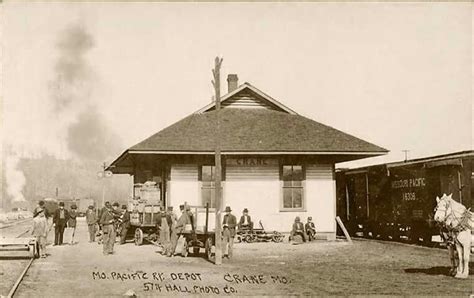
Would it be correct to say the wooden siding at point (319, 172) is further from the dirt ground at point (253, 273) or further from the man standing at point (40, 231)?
the man standing at point (40, 231)

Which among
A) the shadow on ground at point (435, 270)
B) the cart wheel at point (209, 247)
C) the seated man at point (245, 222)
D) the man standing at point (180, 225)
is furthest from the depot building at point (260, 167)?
the shadow on ground at point (435, 270)

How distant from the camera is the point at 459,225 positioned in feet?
37.3

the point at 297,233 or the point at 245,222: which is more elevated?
the point at 245,222

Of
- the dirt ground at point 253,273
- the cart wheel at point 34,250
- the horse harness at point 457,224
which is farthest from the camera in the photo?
the cart wheel at point 34,250

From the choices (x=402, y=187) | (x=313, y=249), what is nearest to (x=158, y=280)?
(x=313, y=249)

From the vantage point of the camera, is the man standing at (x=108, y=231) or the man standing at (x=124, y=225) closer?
the man standing at (x=108, y=231)

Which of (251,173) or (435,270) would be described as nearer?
(435,270)

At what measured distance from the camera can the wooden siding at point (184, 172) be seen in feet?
67.4

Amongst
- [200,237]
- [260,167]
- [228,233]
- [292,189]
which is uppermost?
[260,167]

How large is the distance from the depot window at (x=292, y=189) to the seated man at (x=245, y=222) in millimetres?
1507

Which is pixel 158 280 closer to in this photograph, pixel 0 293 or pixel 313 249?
pixel 0 293

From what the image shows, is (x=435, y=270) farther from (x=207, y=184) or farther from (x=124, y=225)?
(x=124, y=225)

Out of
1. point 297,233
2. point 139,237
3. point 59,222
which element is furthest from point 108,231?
point 297,233

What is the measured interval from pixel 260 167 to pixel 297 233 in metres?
2.70
